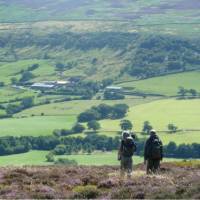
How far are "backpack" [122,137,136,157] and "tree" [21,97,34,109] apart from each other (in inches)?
5597

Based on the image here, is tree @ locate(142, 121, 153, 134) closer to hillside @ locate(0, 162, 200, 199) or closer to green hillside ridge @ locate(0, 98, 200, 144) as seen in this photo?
green hillside ridge @ locate(0, 98, 200, 144)

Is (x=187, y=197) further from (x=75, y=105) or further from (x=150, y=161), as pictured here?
(x=75, y=105)

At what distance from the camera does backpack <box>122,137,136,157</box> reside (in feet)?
125

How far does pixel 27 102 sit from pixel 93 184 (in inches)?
5979

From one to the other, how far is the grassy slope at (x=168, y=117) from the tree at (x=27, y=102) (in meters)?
26.6

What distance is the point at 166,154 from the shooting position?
11131 centimetres

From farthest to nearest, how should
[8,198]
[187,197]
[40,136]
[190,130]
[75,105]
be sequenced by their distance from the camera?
1. [75,105]
2. [190,130]
3. [40,136]
4. [8,198]
5. [187,197]

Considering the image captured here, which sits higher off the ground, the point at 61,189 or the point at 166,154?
the point at 61,189

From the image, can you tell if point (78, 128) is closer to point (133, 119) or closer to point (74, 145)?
point (133, 119)

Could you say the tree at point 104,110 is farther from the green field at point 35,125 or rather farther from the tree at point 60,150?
the tree at point 60,150

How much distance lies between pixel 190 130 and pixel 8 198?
11312 cm

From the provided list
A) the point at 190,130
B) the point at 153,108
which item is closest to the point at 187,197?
the point at 190,130

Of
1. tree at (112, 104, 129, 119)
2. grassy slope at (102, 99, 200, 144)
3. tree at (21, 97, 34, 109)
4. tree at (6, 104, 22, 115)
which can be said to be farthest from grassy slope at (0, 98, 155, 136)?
tree at (112, 104, 129, 119)

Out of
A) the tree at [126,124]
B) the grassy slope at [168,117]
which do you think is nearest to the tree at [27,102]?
the grassy slope at [168,117]
